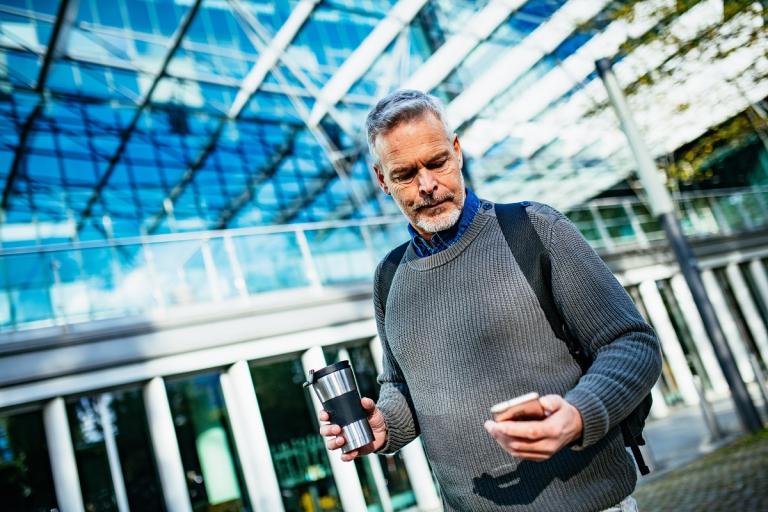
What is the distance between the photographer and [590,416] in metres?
1.33

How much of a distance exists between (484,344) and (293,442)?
776 centimetres

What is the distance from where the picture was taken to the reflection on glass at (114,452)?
734 centimetres

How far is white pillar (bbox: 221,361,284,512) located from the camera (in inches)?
319

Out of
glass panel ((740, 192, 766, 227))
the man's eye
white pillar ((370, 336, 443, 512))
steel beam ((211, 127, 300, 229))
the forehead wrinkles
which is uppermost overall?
steel beam ((211, 127, 300, 229))

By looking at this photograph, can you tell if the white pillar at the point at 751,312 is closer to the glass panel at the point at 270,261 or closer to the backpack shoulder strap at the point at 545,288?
the glass panel at the point at 270,261

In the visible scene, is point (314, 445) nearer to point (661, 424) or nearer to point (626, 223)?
point (661, 424)

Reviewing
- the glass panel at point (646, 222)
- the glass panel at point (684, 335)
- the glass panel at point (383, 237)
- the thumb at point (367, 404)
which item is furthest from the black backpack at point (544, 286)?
the glass panel at point (646, 222)

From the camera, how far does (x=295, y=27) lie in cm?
1509

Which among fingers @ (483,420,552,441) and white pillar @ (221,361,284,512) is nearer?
fingers @ (483,420,552,441)

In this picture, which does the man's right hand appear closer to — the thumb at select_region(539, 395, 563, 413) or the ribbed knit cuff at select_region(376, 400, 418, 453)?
the ribbed knit cuff at select_region(376, 400, 418, 453)

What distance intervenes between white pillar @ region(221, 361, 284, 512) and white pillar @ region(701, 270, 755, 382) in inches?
494

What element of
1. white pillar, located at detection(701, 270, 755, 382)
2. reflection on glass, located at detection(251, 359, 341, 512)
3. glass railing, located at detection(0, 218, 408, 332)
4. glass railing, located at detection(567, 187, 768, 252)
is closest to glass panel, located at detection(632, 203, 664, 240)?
glass railing, located at detection(567, 187, 768, 252)

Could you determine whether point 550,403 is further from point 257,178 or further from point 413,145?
point 257,178

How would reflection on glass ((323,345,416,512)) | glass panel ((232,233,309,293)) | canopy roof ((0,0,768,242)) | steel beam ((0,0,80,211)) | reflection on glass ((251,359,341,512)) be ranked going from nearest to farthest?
reflection on glass ((251,359,341,512)), reflection on glass ((323,345,416,512)), glass panel ((232,233,309,293)), steel beam ((0,0,80,211)), canopy roof ((0,0,768,242))
